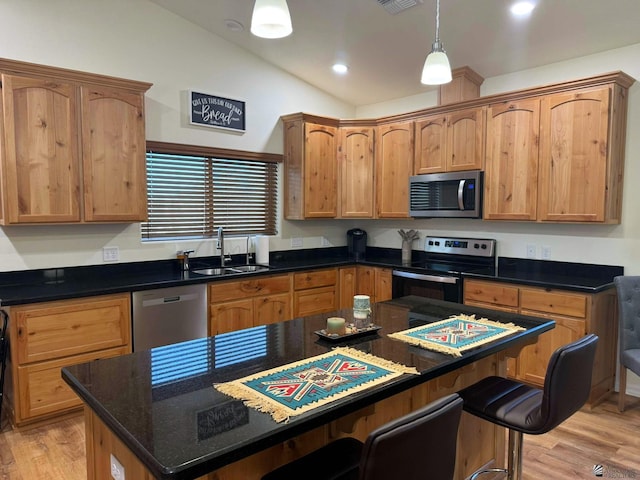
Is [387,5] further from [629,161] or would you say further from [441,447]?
[441,447]

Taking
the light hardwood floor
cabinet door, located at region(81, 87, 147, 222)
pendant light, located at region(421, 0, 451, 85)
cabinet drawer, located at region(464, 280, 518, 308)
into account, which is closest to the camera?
pendant light, located at region(421, 0, 451, 85)

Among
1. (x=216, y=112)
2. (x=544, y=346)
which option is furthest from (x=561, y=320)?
(x=216, y=112)

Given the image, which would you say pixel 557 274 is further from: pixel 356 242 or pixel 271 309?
pixel 271 309

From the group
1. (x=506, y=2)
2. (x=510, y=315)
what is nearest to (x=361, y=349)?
(x=510, y=315)

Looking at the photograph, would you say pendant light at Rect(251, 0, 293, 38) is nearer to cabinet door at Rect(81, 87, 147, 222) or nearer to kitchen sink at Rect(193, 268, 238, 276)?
cabinet door at Rect(81, 87, 147, 222)

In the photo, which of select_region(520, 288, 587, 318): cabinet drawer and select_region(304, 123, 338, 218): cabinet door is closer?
select_region(520, 288, 587, 318): cabinet drawer

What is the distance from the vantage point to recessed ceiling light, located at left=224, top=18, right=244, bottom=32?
385 cm

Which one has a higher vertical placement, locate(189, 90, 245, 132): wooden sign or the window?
locate(189, 90, 245, 132): wooden sign

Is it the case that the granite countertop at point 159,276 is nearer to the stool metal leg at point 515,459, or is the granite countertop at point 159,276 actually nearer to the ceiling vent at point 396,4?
the stool metal leg at point 515,459

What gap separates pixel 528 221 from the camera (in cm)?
368

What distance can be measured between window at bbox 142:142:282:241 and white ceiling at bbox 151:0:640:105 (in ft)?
3.60

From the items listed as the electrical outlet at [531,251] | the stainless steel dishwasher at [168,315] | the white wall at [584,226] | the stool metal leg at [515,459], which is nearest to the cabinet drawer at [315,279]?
the stainless steel dishwasher at [168,315]

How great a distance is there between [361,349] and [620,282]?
2.37 m

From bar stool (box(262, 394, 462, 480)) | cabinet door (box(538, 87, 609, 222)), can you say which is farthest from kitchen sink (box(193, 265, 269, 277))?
bar stool (box(262, 394, 462, 480))
